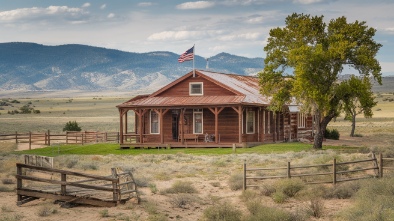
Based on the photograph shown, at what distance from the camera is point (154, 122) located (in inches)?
1743

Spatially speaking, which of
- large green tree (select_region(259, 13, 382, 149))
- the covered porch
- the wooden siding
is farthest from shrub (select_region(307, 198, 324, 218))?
the wooden siding

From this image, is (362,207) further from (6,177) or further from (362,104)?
(362,104)

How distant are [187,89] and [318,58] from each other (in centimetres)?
1088

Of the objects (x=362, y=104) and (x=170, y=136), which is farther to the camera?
(x=170, y=136)

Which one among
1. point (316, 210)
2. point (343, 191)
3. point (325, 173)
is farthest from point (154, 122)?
point (316, 210)

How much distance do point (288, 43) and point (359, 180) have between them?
1818cm

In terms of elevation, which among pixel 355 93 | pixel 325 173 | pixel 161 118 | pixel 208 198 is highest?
pixel 355 93

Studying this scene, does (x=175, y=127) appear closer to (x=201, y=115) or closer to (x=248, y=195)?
(x=201, y=115)

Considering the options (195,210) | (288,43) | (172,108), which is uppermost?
(288,43)

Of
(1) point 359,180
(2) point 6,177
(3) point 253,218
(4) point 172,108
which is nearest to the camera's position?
(3) point 253,218

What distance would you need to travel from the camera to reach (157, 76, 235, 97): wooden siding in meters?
43.0

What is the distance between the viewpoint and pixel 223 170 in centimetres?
2900

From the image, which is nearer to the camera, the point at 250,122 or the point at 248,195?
the point at 248,195

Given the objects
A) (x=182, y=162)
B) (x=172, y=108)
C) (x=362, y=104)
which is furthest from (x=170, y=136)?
(x=362, y=104)
